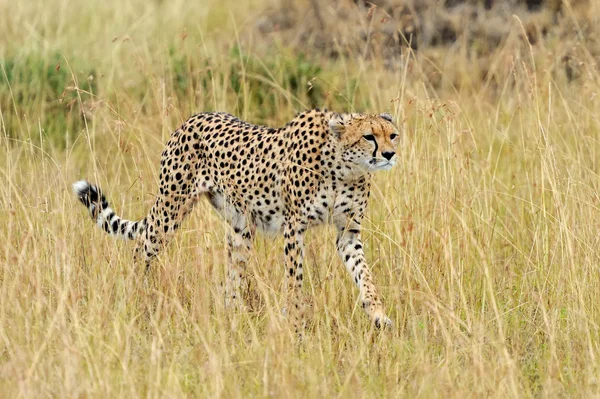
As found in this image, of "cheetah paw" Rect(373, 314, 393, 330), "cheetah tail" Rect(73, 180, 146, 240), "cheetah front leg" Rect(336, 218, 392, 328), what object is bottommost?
"cheetah paw" Rect(373, 314, 393, 330)

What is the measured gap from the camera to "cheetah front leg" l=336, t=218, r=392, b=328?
402 cm

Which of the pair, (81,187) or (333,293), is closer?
(333,293)

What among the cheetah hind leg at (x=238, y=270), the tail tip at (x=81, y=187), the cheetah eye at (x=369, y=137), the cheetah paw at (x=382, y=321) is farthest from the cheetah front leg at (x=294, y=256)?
the tail tip at (x=81, y=187)

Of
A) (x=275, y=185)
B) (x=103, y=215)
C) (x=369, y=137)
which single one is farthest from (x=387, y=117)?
(x=103, y=215)

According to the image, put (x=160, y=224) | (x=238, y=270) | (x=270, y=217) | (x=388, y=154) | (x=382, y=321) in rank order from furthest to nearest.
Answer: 1. (x=160, y=224)
2. (x=270, y=217)
3. (x=238, y=270)
4. (x=388, y=154)
5. (x=382, y=321)

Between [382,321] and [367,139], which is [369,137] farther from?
[382,321]

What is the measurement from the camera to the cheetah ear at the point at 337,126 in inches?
167

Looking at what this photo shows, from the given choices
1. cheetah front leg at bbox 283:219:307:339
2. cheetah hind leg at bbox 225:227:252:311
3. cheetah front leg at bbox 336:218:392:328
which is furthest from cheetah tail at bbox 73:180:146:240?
cheetah front leg at bbox 336:218:392:328

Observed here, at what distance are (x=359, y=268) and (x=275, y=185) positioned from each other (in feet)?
1.73

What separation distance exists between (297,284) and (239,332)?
23.3 inches

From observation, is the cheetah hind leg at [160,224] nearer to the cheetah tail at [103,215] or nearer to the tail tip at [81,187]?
the cheetah tail at [103,215]

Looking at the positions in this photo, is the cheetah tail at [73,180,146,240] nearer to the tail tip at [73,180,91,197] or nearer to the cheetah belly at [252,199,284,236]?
the tail tip at [73,180,91,197]

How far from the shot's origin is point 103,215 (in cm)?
465

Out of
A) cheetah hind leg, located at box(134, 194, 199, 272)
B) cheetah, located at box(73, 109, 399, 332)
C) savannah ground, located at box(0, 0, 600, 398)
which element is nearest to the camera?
savannah ground, located at box(0, 0, 600, 398)
